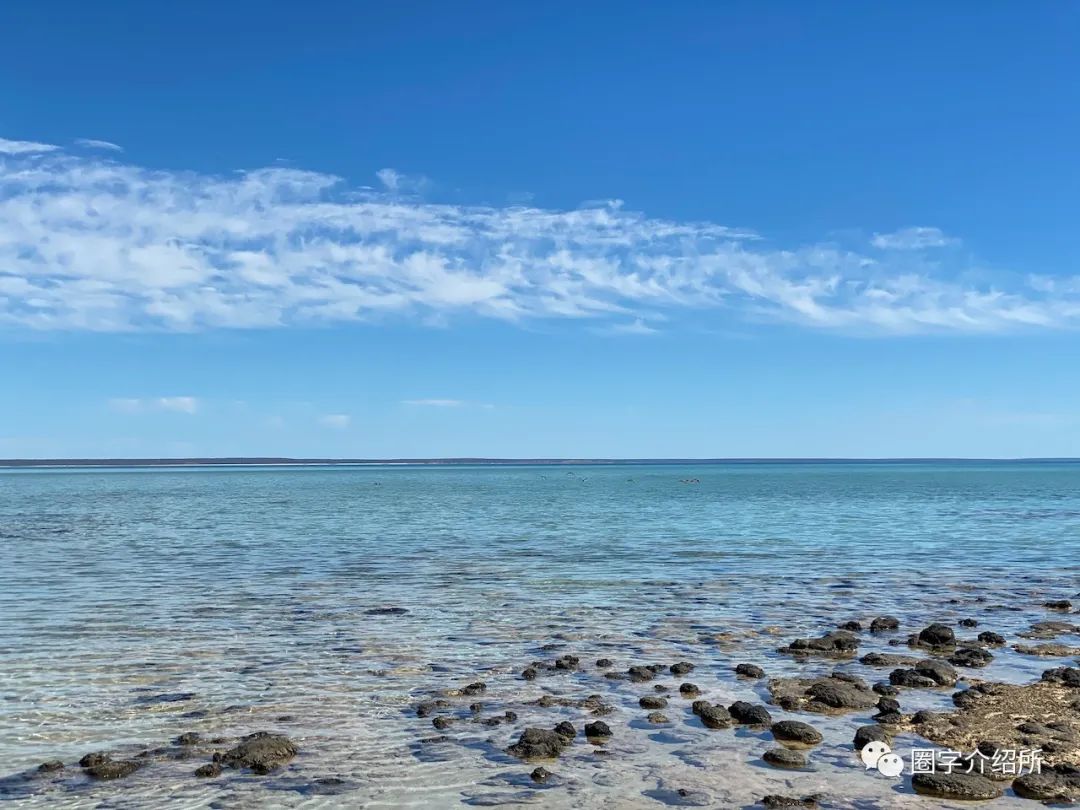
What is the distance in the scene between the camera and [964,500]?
86125 mm

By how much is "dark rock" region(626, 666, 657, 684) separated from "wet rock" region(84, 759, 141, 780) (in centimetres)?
827

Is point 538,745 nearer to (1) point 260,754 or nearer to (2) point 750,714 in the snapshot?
(2) point 750,714

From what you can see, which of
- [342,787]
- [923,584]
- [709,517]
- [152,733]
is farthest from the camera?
[709,517]

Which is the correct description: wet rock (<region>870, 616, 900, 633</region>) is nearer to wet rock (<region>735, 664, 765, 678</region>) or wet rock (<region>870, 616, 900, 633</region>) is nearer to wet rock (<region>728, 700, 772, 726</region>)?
wet rock (<region>735, 664, 765, 678</region>)

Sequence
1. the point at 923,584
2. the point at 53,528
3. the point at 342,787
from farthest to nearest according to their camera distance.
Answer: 1. the point at 53,528
2. the point at 923,584
3. the point at 342,787

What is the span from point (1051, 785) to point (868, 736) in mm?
A: 2274

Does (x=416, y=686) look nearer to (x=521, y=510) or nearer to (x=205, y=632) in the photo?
(x=205, y=632)

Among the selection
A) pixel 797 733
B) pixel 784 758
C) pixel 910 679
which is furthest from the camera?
pixel 910 679

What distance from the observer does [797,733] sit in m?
12.7

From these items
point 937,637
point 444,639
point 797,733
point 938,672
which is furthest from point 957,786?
point 444,639

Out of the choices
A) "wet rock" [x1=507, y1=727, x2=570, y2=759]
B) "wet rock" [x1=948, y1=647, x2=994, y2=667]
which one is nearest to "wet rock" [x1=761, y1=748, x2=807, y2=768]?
"wet rock" [x1=507, y1=727, x2=570, y2=759]

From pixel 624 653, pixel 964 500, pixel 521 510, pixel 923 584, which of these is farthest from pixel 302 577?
pixel 964 500

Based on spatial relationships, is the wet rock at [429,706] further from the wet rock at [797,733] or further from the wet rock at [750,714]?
the wet rock at [797,733]

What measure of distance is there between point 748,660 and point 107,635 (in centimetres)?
1388
